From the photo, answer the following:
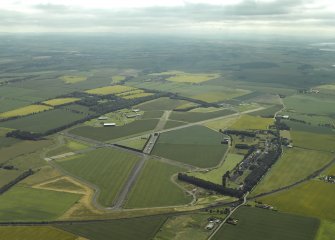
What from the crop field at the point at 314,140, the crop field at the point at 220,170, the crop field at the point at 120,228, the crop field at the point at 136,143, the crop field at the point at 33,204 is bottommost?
the crop field at the point at 120,228

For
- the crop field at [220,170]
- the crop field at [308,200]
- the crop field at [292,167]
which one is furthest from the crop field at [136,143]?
the crop field at [308,200]

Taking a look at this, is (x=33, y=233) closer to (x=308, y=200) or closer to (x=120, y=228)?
(x=120, y=228)

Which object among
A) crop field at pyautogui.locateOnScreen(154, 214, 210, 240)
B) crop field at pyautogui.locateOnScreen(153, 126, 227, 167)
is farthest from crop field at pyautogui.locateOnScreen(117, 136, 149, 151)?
crop field at pyautogui.locateOnScreen(154, 214, 210, 240)

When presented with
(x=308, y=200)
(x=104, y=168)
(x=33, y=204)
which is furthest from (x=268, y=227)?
(x=33, y=204)

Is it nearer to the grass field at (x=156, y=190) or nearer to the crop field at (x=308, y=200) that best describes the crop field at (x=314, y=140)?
the crop field at (x=308, y=200)

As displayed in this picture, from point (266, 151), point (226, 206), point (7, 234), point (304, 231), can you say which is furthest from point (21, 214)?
point (266, 151)

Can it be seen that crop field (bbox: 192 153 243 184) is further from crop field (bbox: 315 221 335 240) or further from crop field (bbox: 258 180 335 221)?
crop field (bbox: 315 221 335 240)

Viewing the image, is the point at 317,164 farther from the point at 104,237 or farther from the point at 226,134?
the point at 104,237
